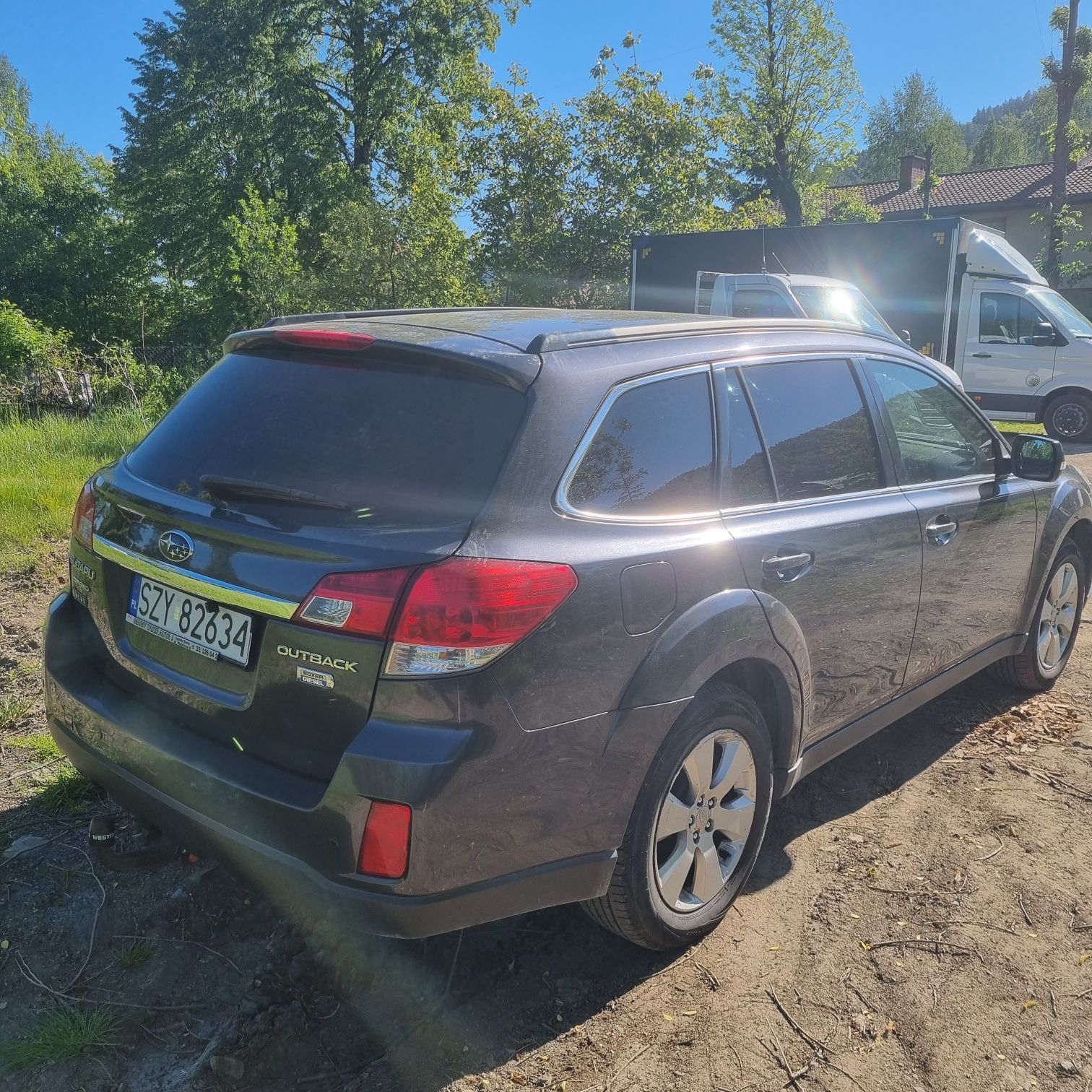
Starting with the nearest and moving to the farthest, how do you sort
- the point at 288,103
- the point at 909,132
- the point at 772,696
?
the point at 772,696 → the point at 288,103 → the point at 909,132

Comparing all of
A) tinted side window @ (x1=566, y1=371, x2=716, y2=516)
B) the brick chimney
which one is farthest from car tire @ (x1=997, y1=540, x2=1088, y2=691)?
the brick chimney

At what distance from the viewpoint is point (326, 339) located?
262 centimetres

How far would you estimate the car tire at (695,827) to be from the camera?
2.54 meters

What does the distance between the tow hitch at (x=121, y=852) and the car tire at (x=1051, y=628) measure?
3741 mm

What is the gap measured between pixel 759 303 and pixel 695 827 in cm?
1008

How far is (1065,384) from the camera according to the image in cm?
1471

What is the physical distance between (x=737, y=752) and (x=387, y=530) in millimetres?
1323

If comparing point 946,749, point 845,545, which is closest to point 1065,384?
point 946,749

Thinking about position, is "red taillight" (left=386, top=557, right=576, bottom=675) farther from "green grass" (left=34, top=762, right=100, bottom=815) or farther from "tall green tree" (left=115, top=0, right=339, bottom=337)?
"tall green tree" (left=115, top=0, right=339, bottom=337)

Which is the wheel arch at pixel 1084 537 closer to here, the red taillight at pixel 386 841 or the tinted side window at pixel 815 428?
the tinted side window at pixel 815 428

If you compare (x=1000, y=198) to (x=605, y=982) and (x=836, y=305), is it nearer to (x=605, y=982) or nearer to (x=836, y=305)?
(x=836, y=305)

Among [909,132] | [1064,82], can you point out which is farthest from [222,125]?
[909,132]

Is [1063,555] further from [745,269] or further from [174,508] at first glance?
[745,269]

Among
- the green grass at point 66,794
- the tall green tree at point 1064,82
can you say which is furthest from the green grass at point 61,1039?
the tall green tree at point 1064,82
